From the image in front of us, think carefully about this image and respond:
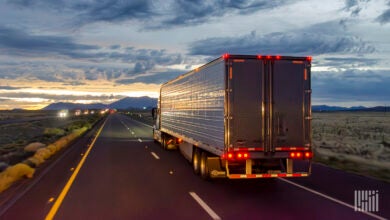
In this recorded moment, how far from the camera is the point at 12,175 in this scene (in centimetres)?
1463

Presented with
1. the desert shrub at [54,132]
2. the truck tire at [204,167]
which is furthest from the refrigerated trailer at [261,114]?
the desert shrub at [54,132]

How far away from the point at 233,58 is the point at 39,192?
6247mm

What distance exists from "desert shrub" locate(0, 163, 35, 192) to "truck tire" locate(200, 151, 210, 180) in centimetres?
576

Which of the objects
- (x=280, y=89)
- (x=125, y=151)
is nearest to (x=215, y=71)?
(x=280, y=89)

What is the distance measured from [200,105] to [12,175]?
6.44m

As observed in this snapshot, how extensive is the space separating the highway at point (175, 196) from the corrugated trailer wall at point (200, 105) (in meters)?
1.48

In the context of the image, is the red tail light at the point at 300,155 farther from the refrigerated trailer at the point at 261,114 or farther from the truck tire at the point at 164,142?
the truck tire at the point at 164,142

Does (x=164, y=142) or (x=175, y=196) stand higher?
(x=164, y=142)

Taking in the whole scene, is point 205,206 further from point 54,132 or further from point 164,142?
point 54,132

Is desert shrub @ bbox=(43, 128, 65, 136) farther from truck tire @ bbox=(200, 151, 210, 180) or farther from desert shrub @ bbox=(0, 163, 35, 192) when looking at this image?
truck tire @ bbox=(200, 151, 210, 180)

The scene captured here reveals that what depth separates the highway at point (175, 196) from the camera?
374 inches

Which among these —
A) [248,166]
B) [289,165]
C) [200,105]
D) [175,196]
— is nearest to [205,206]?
[175,196]

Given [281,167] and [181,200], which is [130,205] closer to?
[181,200]

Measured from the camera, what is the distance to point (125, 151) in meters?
24.4
